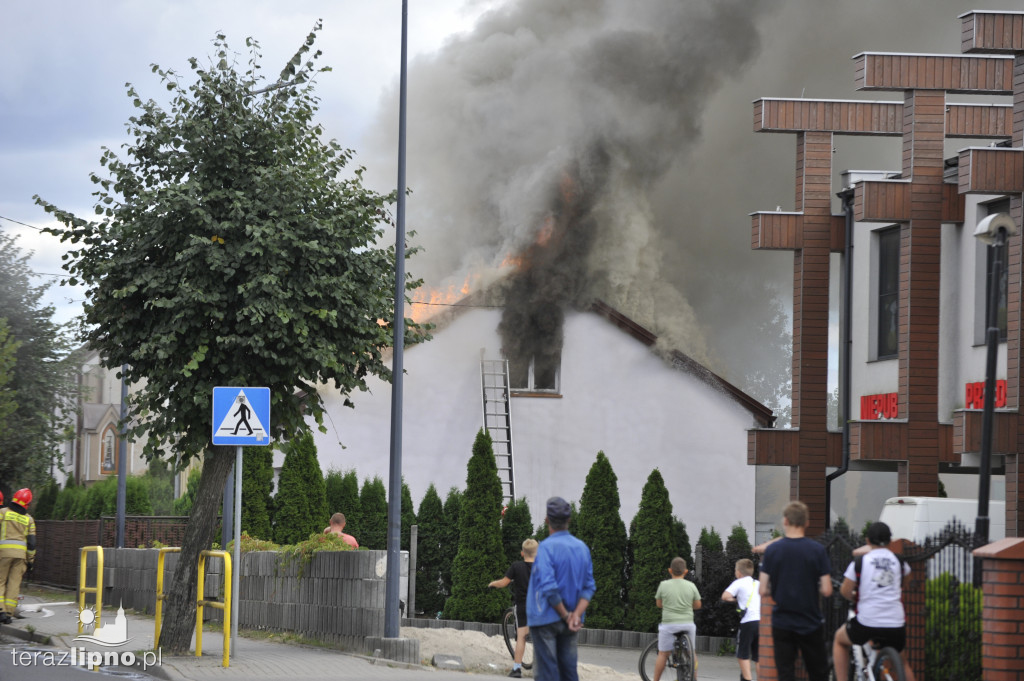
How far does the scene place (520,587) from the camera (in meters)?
15.6

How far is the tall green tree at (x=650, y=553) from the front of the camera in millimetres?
24656

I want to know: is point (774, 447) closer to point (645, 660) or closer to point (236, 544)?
point (645, 660)

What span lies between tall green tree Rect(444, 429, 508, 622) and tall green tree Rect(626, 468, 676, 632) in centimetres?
261

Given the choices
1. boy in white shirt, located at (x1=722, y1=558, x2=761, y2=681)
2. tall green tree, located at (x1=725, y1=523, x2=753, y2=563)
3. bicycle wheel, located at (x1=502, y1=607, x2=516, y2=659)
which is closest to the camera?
boy in white shirt, located at (x1=722, y1=558, x2=761, y2=681)

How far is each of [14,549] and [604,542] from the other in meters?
11.6

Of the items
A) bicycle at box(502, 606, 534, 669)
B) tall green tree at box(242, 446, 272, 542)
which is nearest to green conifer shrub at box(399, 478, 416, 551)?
tall green tree at box(242, 446, 272, 542)

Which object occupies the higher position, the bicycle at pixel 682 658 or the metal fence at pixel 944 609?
the metal fence at pixel 944 609

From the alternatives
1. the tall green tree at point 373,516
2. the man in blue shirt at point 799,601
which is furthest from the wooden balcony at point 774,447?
the man in blue shirt at point 799,601

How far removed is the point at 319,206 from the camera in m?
14.9

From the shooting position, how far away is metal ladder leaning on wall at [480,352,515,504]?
33.3 meters

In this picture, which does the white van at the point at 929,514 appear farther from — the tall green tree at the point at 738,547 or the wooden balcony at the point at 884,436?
the tall green tree at the point at 738,547

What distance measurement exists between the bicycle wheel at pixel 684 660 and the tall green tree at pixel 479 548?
11383 millimetres

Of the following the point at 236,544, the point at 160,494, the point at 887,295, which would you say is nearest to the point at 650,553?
the point at 887,295

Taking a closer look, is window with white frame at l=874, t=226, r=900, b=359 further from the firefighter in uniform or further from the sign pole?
the firefighter in uniform
